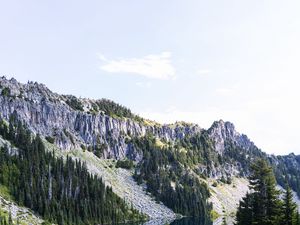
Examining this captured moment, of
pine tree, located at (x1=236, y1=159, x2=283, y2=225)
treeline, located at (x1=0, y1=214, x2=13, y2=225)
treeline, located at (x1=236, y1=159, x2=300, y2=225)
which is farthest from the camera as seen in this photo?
treeline, located at (x1=0, y1=214, x2=13, y2=225)

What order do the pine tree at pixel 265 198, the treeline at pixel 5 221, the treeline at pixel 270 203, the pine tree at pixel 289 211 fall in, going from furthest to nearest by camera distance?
the treeline at pixel 5 221, the pine tree at pixel 265 198, the treeline at pixel 270 203, the pine tree at pixel 289 211

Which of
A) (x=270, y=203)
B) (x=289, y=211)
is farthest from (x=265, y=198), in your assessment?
(x=289, y=211)

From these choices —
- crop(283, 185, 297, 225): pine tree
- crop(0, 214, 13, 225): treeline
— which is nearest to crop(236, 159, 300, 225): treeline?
crop(283, 185, 297, 225): pine tree

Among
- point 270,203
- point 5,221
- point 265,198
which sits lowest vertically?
point 5,221

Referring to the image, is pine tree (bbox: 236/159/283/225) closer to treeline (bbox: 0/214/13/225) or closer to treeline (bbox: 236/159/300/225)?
treeline (bbox: 236/159/300/225)

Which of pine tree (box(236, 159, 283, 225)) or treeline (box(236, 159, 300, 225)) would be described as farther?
pine tree (box(236, 159, 283, 225))

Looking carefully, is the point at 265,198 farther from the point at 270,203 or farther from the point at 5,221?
the point at 5,221

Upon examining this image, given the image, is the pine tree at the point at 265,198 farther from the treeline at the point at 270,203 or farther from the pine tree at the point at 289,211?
the pine tree at the point at 289,211

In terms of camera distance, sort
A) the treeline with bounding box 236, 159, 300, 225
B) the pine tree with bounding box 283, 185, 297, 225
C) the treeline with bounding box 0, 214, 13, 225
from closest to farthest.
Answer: the pine tree with bounding box 283, 185, 297, 225 < the treeline with bounding box 236, 159, 300, 225 < the treeline with bounding box 0, 214, 13, 225

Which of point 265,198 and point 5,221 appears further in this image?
point 5,221

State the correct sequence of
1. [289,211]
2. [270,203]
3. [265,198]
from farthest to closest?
[265,198] → [270,203] → [289,211]

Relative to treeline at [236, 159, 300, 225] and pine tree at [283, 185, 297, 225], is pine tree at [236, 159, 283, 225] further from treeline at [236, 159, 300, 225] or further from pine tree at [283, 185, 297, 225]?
pine tree at [283, 185, 297, 225]

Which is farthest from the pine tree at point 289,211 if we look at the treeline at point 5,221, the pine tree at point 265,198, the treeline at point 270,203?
the treeline at point 5,221

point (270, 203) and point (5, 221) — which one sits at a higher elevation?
point (270, 203)
